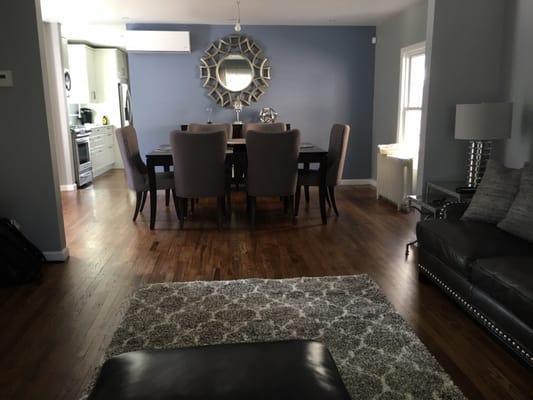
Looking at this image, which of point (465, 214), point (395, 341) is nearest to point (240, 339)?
point (395, 341)

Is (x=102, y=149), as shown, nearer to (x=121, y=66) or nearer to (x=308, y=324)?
(x=121, y=66)

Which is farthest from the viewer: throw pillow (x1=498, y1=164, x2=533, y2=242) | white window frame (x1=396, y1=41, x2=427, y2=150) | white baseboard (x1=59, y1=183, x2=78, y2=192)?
white baseboard (x1=59, y1=183, x2=78, y2=192)

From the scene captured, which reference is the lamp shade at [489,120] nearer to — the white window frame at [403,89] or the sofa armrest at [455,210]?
the sofa armrest at [455,210]

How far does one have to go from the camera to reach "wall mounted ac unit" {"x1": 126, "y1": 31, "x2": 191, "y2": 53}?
6.09 meters

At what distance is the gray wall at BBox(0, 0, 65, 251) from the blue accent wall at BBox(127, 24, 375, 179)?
3.27m

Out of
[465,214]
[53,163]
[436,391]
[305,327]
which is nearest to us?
[436,391]

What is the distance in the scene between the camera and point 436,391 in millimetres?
1866

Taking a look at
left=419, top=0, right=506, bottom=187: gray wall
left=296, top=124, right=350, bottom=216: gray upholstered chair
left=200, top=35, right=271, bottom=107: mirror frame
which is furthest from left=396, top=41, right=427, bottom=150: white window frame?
left=200, top=35, right=271, bottom=107: mirror frame

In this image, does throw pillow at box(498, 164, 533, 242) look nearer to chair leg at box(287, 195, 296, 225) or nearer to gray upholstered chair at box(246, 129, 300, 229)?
gray upholstered chair at box(246, 129, 300, 229)

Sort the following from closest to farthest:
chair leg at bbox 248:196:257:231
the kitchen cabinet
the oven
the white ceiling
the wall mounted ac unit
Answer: chair leg at bbox 248:196:257:231 < the white ceiling < the wall mounted ac unit < the oven < the kitchen cabinet

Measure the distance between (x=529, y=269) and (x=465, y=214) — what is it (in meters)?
0.99

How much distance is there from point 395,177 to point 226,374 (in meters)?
4.33

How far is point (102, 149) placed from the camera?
8.42 meters

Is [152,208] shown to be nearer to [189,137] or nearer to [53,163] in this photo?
[189,137]
